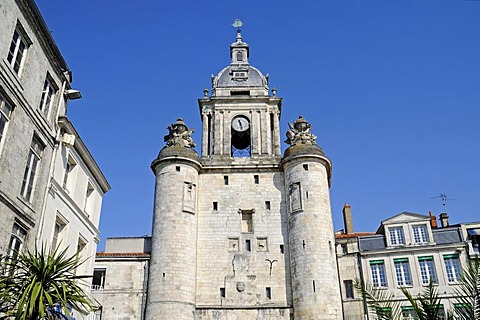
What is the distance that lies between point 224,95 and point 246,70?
3.15 meters

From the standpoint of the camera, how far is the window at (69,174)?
1623 cm

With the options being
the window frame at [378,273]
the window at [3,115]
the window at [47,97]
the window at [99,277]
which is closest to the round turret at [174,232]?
the window at [99,277]

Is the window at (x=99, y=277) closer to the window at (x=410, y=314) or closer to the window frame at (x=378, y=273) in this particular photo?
the window frame at (x=378, y=273)

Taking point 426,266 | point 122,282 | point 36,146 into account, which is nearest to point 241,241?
point 122,282

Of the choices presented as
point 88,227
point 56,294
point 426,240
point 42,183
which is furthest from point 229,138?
point 56,294

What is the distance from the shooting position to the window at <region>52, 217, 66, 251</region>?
15.1 m

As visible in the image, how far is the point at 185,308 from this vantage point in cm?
2475

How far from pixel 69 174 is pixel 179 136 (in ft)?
45.2

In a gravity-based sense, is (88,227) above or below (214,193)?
below

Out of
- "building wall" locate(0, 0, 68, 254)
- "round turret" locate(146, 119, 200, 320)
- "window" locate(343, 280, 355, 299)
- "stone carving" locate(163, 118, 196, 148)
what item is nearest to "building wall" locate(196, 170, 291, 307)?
"round turret" locate(146, 119, 200, 320)

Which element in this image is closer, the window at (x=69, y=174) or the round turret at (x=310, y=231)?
the window at (x=69, y=174)

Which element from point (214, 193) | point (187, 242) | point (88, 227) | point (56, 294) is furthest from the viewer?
point (214, 193)

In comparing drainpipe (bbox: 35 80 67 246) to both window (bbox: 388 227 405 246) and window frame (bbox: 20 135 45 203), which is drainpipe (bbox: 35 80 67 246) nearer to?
window frame (bbox: 20 135 45 203)

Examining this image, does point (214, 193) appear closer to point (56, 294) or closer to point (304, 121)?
point (304, 121)
